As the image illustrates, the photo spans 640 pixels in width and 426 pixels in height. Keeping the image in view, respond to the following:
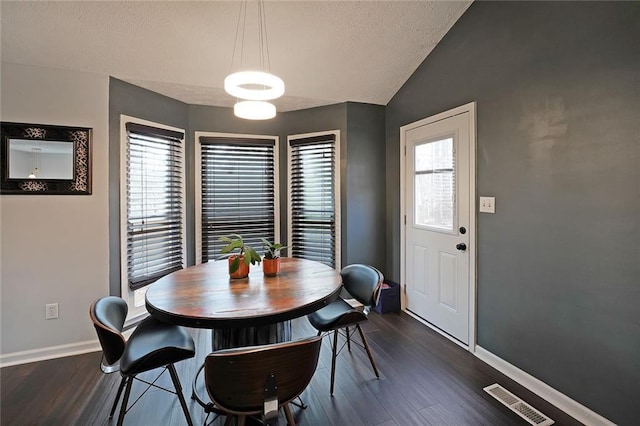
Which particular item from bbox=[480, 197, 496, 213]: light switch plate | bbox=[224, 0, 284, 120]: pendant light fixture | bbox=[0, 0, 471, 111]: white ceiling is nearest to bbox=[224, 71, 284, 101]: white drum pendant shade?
bbox=[224, 0, 284, 120]: pendant light fixture

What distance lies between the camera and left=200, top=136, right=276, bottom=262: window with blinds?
353cm

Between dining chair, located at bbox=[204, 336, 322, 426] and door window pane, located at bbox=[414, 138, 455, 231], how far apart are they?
6.74 ft

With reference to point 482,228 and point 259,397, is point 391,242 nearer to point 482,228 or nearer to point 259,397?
point 482,228

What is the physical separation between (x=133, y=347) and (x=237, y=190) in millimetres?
2239

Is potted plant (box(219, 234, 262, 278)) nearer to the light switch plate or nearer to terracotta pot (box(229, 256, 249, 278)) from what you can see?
terracotta pot (box(229, 256, 249, 278))

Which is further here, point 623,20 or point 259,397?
point 623,20

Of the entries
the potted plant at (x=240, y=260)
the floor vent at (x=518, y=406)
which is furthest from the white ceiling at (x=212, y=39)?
the floor vent at (x=518, y=406)

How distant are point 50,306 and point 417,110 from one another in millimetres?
3743

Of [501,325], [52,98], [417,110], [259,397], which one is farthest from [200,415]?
[417,110]

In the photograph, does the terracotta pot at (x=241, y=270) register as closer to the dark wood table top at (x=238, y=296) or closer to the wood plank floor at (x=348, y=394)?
the dark wood table top at (x=238, y=296)

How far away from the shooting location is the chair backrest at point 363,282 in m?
2.18

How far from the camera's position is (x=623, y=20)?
61.7 inches

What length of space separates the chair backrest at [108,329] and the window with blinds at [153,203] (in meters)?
1.27

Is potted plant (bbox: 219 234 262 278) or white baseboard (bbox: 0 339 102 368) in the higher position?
potted plant (bbox: 219 234 262 278)
